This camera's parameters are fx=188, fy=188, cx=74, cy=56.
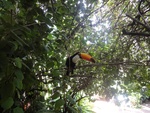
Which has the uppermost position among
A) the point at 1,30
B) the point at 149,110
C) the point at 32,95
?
the point at 1,30

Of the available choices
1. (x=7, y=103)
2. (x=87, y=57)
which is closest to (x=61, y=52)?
(x=87, y=57)

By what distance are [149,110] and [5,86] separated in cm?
898

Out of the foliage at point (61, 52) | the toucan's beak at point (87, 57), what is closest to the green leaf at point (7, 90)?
the foliage at point (61, 52)

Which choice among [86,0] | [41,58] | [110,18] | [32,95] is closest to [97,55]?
[110,18]

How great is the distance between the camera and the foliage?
0.94 metres

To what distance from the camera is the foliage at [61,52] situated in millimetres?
943

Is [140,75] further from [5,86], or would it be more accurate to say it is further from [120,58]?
[5,86]

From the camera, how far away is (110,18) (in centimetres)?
318

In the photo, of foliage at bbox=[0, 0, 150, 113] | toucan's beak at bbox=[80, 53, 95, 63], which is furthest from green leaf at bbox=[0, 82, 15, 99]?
toucan's beak at bbox=[80, 53, 95, 63]

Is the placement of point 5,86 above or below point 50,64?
below

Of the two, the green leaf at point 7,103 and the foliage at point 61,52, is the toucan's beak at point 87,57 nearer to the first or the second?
the foliage at point 61,52

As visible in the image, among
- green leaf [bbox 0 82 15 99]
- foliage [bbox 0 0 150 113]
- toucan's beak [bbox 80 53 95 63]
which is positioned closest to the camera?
green leaf [bbox 0 82 15 99]

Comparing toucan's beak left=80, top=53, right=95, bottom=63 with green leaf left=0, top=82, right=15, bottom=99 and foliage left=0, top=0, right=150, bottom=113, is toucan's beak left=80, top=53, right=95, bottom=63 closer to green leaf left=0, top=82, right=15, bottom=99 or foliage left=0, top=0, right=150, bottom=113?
foliage left=0, top=0, right=150, bottom=113

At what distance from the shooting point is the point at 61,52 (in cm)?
202
